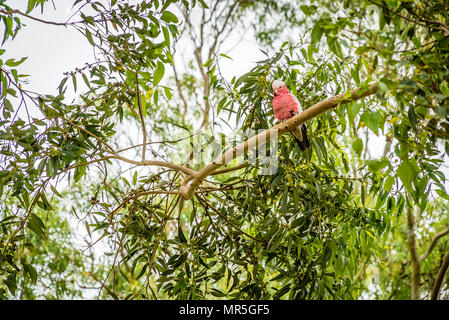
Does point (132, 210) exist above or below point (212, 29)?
below

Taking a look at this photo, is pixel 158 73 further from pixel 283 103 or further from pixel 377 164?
pixel 377 164

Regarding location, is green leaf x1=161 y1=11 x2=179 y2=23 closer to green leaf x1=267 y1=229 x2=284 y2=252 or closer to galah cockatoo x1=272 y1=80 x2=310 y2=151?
galah cockatoo x1=272 y1=80 x2=310 y2=151

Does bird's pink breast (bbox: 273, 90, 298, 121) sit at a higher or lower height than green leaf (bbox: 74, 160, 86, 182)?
higher

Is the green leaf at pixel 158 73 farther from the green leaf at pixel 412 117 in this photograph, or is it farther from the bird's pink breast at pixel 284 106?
the green leaf at pixel 412 117

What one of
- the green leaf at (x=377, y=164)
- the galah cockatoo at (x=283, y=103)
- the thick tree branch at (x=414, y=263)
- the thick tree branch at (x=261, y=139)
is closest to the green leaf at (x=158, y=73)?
the thick tree branch at (x=261, y=139)

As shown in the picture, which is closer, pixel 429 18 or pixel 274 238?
pixel 429 18

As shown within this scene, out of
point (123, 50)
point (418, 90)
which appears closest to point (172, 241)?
point (123, 50)

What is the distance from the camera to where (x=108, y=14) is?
1.86 m

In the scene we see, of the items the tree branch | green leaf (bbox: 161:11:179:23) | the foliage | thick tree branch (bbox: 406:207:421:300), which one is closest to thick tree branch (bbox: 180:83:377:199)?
the foliage

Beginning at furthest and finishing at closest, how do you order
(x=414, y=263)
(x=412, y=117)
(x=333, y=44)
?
1. (x=414, y=263)
2. (x=333, y=44)
3. (x=412, y=117)

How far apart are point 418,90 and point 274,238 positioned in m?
0.98

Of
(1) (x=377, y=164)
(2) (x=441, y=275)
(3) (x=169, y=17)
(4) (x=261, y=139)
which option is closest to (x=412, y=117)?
(1) (x=377, y=164)
